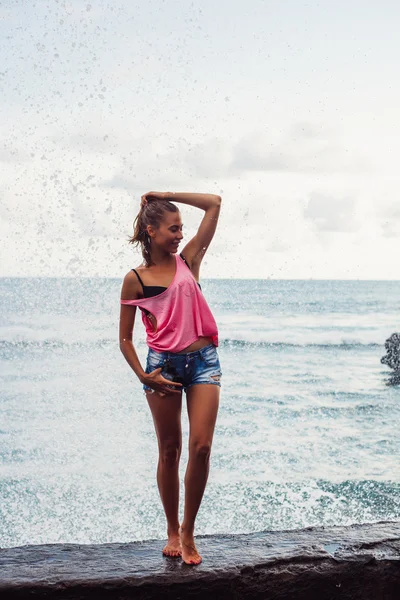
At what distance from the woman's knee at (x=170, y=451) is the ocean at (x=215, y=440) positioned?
3.18 m

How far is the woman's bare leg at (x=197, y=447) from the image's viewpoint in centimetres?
293

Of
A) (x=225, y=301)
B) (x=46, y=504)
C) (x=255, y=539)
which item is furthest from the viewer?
(x=225, y=301)

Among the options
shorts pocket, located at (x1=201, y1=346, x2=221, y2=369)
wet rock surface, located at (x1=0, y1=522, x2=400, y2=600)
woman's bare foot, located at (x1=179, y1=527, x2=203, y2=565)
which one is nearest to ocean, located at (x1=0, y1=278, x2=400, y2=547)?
wet rock surface, located at (x1=0, y1=522, x2=400, y2=600)

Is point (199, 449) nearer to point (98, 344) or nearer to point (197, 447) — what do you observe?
point (197, 447)

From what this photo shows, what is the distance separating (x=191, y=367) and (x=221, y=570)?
0.84 metres

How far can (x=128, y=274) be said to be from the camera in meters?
3.08

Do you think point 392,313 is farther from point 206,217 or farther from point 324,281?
point 206,217

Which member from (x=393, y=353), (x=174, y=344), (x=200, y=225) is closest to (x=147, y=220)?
(x=200, y=225)

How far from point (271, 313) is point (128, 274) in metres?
27.7

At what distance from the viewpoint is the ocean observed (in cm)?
693

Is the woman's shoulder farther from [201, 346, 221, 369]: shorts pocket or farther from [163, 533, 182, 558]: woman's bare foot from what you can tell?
[163, 533, 182, 558]: woman's bare foot

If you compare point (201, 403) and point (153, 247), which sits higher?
point (153, 247)

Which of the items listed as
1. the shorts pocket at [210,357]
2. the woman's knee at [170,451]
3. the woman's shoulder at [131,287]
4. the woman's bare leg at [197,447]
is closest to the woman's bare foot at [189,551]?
the woman's bare leg at [197,447]

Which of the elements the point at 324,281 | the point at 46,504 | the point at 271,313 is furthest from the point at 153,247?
the point at 324,281
